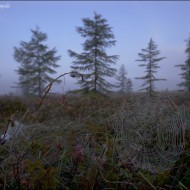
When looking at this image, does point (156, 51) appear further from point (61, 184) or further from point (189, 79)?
point (61, 184)

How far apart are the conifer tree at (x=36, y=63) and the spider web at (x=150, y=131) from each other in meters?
21.1

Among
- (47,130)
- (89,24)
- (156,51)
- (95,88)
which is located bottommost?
(47,130)

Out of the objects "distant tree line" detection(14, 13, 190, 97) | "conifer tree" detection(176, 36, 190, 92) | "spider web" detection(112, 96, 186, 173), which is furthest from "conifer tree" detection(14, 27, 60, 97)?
"spider web" detection(112, 96, 186, 173)

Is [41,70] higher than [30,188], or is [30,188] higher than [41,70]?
[41,70]

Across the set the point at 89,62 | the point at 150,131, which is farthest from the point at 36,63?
the point at 150,131

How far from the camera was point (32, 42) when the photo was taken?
80.0ft

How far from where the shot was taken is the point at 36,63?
23859mm

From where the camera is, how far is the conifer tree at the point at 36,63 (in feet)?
77.0

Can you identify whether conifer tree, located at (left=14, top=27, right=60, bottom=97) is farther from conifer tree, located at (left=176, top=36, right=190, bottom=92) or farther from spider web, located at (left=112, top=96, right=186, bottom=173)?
spider web, located at (left=112, top=96, right=186, bottom=173)

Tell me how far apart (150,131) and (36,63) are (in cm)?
2248

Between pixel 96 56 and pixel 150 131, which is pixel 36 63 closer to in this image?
pixel 96 56

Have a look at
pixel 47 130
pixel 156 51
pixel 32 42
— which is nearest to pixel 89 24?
pixel 156 51

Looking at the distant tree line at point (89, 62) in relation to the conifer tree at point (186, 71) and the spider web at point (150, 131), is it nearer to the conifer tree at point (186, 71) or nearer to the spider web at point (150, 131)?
the conifer tree at point (186, 71)

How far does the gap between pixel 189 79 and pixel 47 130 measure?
21.6m
